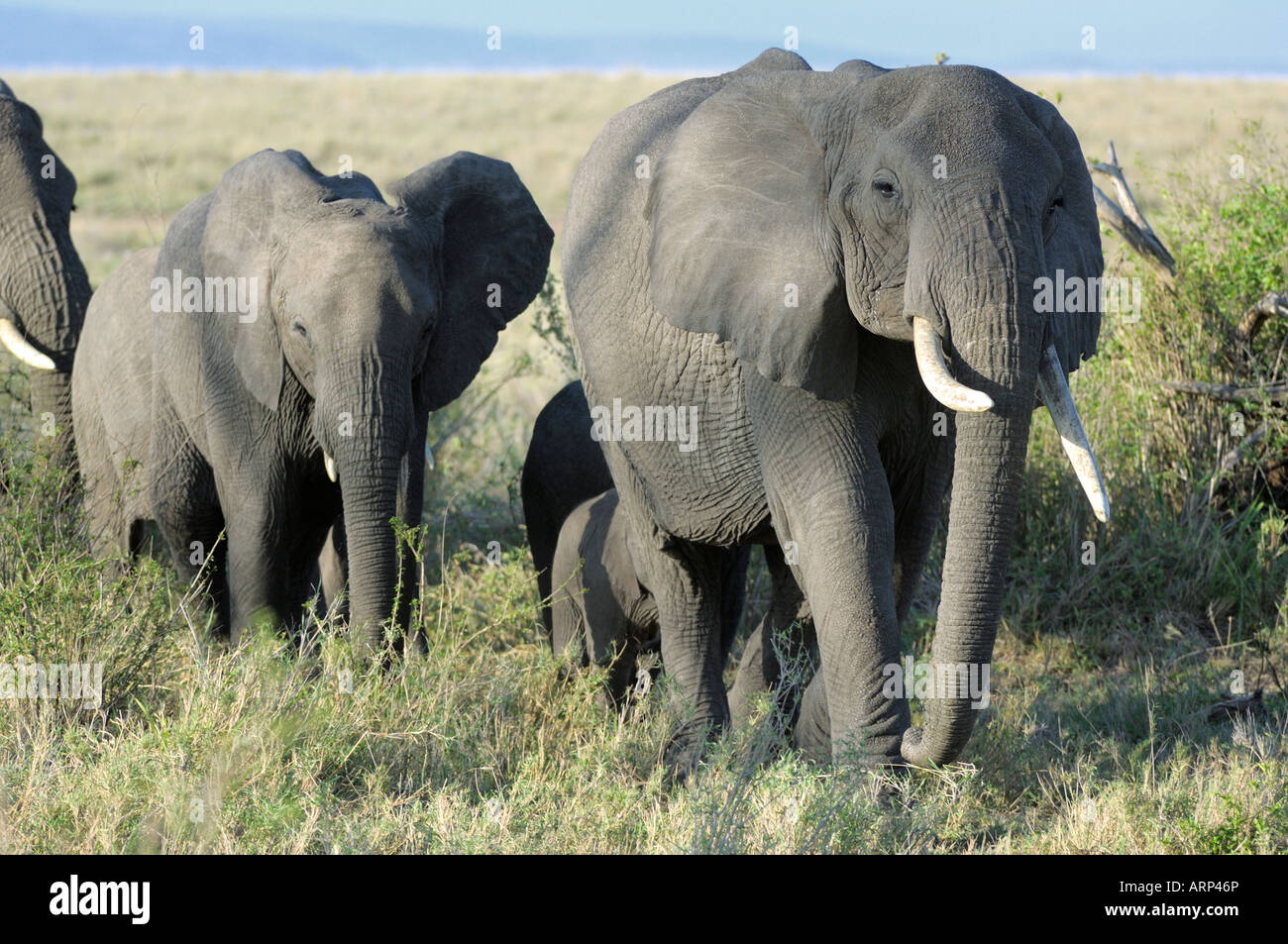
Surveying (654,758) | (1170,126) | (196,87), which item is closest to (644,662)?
(654,758)

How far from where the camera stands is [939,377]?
173 inches

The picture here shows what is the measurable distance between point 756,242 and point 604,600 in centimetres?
227

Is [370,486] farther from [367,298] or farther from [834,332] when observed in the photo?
[834,332]

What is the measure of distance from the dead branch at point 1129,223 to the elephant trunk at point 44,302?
16.9 feet

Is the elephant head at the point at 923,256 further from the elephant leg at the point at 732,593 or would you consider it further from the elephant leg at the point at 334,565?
the elephant leg at the point at 334,565

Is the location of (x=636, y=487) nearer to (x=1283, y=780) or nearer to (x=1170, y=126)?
(x=1283, y=780)

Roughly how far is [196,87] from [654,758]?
2099 inches

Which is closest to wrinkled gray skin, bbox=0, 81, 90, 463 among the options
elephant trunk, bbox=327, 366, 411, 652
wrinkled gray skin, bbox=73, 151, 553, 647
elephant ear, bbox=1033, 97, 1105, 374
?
wrinkled gray skin, bbox=73, 151, 553, 647

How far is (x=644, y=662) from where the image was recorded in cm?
700

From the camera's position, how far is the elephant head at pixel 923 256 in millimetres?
4449

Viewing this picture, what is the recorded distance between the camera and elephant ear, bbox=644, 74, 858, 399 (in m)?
5.02

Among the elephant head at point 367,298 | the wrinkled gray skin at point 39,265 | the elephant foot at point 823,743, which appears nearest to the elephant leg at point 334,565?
the elephant head at point 367,298

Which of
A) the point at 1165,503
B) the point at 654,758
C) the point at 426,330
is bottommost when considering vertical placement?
the point at 654,758

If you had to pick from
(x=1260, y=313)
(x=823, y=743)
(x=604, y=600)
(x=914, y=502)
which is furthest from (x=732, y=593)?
(x=1260, y=313)
